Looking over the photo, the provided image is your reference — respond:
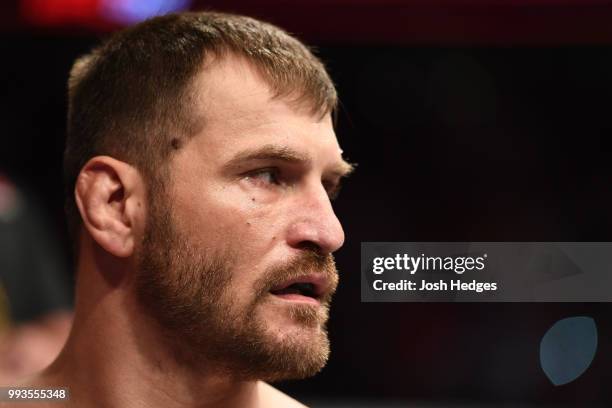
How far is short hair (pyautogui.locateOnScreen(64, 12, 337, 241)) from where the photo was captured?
1.35 m

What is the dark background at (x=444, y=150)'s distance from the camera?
4.97 feet

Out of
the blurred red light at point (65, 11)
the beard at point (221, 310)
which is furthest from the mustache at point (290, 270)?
the blurred red light at point (65, 11)

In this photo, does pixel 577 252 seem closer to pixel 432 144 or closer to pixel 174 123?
pixel 432 144

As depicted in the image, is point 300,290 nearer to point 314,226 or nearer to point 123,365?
point 314,226

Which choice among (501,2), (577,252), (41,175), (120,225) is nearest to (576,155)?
(577,252)

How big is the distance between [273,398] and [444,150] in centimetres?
56

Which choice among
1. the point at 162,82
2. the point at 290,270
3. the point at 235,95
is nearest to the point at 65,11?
the point at 162,82

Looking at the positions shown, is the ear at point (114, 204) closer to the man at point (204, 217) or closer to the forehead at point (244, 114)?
the man at point (204, 217)

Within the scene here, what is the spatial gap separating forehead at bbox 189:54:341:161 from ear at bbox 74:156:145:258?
14 centimetres

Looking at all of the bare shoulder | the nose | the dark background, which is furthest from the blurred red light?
the bare shoulder

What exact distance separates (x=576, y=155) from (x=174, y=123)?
76 cm

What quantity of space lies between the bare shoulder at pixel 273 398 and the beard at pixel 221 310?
157 millimetres

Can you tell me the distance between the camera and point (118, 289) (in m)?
1.40

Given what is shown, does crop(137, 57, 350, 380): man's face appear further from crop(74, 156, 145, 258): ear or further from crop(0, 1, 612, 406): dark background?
crop(0, 1, 612, 406): dark background
